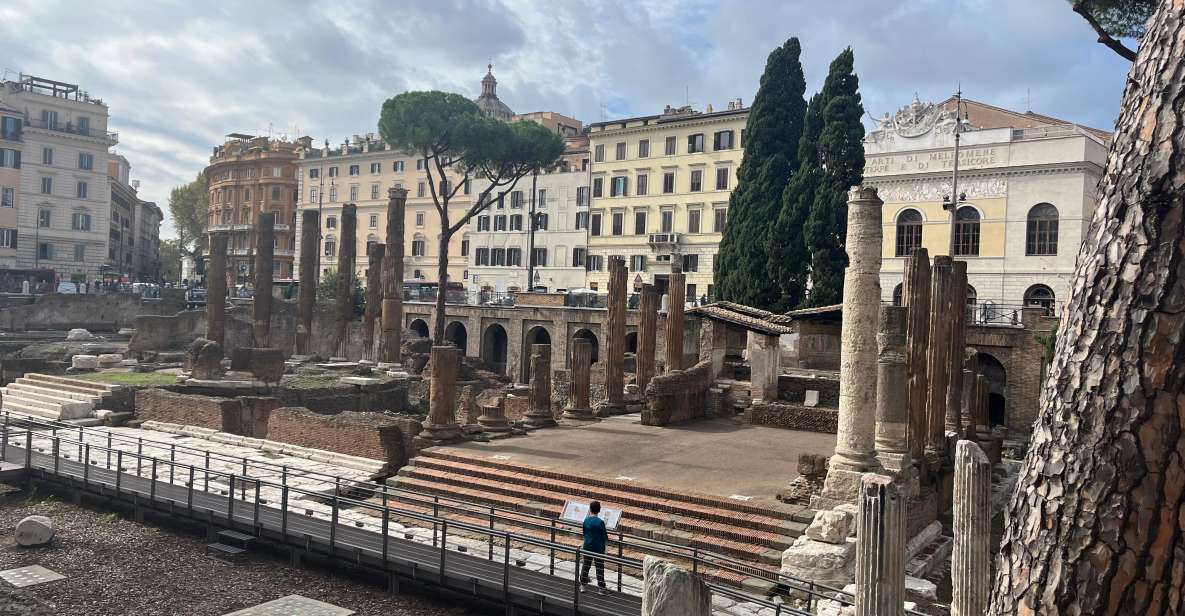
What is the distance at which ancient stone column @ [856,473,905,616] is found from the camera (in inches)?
298

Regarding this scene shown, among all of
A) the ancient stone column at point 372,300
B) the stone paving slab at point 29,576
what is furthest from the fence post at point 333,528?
the ancient stone column at point 372,300

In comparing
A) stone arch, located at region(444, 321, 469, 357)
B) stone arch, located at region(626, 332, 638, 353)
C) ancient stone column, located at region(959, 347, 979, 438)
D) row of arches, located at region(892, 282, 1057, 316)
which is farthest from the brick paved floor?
stone arch, located at region(444, 321, 469, 357)

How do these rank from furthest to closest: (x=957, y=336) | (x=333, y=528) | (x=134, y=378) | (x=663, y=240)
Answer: (x=663, y=240) → (x=134, y=378) → (x=957, y=336) → (x=333, y=528)

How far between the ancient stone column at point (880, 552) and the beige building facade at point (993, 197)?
24.3m

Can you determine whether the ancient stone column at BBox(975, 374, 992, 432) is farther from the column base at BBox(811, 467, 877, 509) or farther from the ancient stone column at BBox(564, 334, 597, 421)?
the ancient stone column at BBox(564, 334, 597, 421)

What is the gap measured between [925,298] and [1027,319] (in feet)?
48.1

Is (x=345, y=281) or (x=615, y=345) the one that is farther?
(x=345, y=281)

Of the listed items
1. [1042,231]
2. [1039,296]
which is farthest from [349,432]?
[1042,231]

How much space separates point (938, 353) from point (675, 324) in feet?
35.2

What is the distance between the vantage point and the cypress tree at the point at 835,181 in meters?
32.7

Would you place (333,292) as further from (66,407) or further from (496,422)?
(496,422)

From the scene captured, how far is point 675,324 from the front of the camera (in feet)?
83.6

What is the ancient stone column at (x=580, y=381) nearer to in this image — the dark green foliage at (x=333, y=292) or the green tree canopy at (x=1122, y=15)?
the green tree canopy at (x=1122, y=15)

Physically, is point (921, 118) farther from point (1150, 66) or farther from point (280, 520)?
point (1150, 66)
